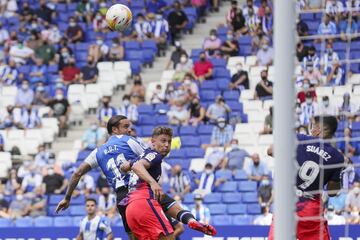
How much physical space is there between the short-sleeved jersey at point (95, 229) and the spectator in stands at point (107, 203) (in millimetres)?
4775

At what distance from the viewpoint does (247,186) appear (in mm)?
20172

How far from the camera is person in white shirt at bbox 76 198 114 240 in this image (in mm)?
14664

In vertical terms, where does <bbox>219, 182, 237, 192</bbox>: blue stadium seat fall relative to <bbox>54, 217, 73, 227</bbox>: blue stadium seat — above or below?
above

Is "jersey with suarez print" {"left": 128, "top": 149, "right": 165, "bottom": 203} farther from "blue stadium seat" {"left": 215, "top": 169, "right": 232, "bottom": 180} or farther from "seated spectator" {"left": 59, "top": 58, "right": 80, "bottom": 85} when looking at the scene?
"seated spectator" {"left": 59, "top": 58, "right": 80, "bottom": 85}

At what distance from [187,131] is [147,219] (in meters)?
10.5

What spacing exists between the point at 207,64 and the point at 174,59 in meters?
1.02

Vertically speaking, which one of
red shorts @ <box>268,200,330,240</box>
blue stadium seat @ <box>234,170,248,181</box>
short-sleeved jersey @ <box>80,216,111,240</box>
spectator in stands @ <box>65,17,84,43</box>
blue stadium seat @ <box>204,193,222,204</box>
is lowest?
blue stadium seat @ <box>204,193,222,204</box>

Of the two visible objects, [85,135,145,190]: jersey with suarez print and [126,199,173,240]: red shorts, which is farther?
[85,135,145,190]: jersey with suarez print

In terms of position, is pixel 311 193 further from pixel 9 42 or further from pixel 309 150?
pixel 9 42

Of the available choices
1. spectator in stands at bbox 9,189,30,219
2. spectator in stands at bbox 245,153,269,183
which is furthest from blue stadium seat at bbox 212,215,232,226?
spectator in stands at bbox 9,189,30,219

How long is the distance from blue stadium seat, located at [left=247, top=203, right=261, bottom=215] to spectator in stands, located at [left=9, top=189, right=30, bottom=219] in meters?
4.30

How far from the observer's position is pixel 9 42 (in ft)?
84.1

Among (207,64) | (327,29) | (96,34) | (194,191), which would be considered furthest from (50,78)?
(327,29)

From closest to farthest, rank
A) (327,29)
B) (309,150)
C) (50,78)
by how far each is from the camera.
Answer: (309,150) → (327,29) → (50,78)
